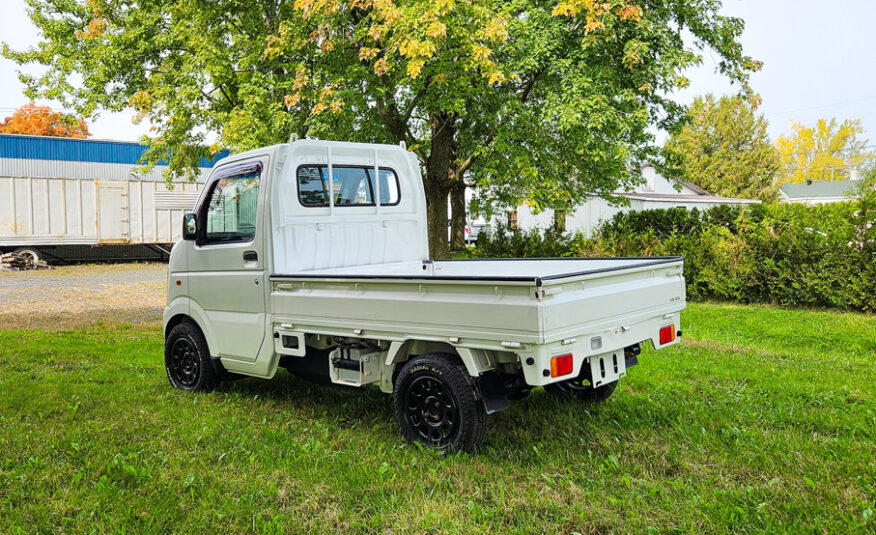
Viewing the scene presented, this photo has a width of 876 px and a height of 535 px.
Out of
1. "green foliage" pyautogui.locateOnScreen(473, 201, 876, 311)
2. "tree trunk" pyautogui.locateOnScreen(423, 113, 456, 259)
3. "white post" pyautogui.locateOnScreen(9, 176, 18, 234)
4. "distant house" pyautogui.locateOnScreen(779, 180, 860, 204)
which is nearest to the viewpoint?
"green foliage" pyautogui.locateOnScreen(473, 201, 876, 311)

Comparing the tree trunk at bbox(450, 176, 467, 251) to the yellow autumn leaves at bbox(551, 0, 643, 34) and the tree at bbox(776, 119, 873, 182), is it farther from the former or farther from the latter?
the tree at bbox(776, 119, 873, 182)

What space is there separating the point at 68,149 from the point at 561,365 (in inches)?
1139

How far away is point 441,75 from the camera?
38.5ft

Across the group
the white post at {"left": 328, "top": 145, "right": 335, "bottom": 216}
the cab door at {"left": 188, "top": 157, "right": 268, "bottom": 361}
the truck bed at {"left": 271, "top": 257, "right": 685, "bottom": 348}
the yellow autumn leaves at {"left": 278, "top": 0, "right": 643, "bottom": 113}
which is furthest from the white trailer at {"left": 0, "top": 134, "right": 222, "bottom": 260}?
the truck bed at {"left": 271, "top": 257, "right": 685, "bottom": 348}

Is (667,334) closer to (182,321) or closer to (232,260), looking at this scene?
(232,260)

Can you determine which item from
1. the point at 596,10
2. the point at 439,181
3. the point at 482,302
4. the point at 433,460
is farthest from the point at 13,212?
the point at 482,302

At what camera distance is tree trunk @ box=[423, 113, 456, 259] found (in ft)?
49.5

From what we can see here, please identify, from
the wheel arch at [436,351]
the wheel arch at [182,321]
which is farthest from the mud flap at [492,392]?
the wheel arch at [182,321]

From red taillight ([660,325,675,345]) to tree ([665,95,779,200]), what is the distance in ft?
150

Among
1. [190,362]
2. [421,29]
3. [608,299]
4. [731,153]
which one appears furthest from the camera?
[731,153]

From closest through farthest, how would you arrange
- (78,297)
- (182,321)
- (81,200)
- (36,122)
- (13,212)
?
(182,321), (78,297), (13,212), (81,200), (36,122)

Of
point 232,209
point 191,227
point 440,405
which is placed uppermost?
point 232,209

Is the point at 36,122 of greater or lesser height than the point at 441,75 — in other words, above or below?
above

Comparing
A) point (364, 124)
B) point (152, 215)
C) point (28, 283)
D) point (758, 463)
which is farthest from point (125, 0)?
point (758, 463)
